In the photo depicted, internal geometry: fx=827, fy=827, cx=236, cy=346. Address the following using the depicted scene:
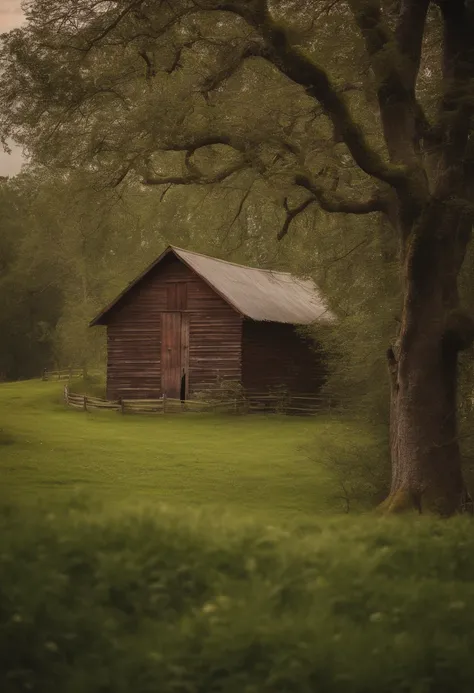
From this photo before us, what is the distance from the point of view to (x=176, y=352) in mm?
39156

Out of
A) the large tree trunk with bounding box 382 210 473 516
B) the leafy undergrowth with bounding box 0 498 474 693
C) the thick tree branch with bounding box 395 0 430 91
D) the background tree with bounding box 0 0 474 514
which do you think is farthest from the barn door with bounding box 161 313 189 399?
the leafy undergrowth with bounding box 0 498 474 693

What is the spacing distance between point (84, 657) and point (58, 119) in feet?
39.5

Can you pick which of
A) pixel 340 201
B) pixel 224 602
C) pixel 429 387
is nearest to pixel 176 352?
pixel 340 201

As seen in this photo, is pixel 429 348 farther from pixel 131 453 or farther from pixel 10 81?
pixel 131 453

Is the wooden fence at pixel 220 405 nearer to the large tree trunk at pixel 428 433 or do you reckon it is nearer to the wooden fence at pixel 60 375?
the wooden fence at pixel 60 375

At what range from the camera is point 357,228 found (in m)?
21.0

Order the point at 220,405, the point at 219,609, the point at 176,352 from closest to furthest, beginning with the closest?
the point at 219,609, the point at 220,405, the point at 176,352

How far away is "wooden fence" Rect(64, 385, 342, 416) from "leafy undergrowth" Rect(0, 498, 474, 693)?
27.3 metres

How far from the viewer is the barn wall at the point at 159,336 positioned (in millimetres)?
38438

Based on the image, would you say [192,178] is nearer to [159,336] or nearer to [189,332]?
[189,332]

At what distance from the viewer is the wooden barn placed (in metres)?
38.3

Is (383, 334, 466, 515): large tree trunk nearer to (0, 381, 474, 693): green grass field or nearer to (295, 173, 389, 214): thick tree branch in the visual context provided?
(0, 381, 474, 693): green grass field

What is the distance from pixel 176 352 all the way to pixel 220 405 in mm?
3904

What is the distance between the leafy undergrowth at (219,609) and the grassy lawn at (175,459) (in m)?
2.03
